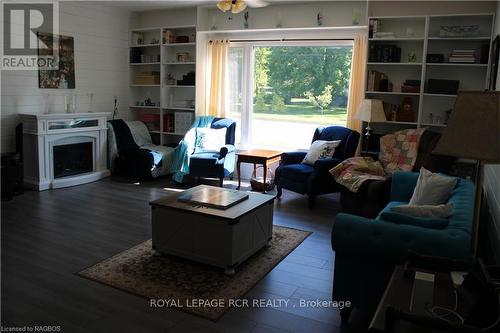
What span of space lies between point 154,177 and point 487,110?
513 cm

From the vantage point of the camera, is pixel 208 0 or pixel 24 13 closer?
pixel 24 13

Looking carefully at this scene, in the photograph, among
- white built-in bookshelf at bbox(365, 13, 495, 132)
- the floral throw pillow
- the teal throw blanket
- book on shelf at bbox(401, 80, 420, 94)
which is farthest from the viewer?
the teal throw blanket

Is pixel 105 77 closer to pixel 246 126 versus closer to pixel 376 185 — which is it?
pixel 246 126

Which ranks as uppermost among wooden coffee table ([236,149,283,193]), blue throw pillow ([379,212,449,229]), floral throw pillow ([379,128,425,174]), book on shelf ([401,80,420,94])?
book on shelf ([401,80,420,94])

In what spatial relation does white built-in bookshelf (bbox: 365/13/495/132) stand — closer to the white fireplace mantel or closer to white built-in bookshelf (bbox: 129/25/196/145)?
white built-in bookshelf (bbox: 129/25/196/145)

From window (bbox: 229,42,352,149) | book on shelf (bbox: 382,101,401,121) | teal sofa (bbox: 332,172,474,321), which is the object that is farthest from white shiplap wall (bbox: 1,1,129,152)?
teal sofa (bbox: 332,172,474,321)

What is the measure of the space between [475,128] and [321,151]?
137 inches

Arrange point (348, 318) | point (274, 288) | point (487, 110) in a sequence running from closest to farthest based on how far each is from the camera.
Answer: point (487, 110)
point (348, 318)
point (274, 288)

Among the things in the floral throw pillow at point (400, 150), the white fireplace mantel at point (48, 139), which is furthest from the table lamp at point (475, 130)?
the white fireplace mantel at point (48, 139)

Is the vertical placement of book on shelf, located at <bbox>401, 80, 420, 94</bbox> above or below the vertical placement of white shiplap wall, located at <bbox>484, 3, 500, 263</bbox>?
above

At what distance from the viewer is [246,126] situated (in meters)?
7.03

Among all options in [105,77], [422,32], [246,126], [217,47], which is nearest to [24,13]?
[105,77]

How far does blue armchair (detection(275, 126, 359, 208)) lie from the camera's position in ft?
16.9

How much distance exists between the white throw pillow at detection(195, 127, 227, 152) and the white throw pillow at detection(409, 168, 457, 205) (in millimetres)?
3727
